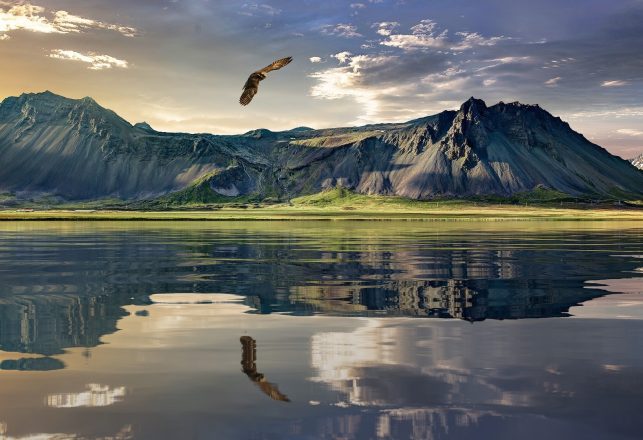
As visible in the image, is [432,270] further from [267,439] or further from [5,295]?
[267,439]

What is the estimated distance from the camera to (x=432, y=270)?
4403 centimetres

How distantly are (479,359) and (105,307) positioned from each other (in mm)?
16875

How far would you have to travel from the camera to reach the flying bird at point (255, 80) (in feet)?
102

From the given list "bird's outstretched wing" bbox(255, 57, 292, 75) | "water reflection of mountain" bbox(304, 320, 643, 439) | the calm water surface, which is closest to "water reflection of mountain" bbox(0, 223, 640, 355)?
the calm water surface

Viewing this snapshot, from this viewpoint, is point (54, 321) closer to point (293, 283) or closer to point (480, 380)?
point (293, 283)

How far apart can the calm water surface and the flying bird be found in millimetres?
9764

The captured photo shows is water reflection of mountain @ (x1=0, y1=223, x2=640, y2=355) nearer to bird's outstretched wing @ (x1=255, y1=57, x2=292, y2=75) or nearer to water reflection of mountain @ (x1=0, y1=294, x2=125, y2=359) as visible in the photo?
water reflection of mountain @ (x1=0, y1=294, x2=125, y2=359)

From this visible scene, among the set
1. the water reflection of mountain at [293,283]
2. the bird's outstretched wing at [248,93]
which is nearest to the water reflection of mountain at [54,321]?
the water reflection of mountain at [293,283]

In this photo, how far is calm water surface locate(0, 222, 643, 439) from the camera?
12750 millimetres

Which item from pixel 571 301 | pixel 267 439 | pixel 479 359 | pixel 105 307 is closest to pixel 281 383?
pixel 267 439

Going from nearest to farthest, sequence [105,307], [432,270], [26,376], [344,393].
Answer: [344,393], [26,376], [105,307], [432,270]

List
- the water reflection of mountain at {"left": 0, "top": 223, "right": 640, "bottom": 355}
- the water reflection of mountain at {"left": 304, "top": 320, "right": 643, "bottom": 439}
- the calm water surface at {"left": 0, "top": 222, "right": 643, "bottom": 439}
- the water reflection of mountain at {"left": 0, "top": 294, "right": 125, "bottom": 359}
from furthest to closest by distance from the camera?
the water reflection of mountain at {"left": 0, "top": 223, "right": 640, "bottom": 355}
the water reflection of mountain at {"left": 0, "top": 294, "right": 125, "bottom": 359}
the calm water surface at {"left": 0, "top": 222, "right": 643, "bottom": 439}
the water reflection of mountain at {"left": 304, "top": 320, "right": 643, "bottom": 439}

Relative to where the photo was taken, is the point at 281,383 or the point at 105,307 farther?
the point at 105,307

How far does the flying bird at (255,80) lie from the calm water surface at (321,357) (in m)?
9.76
